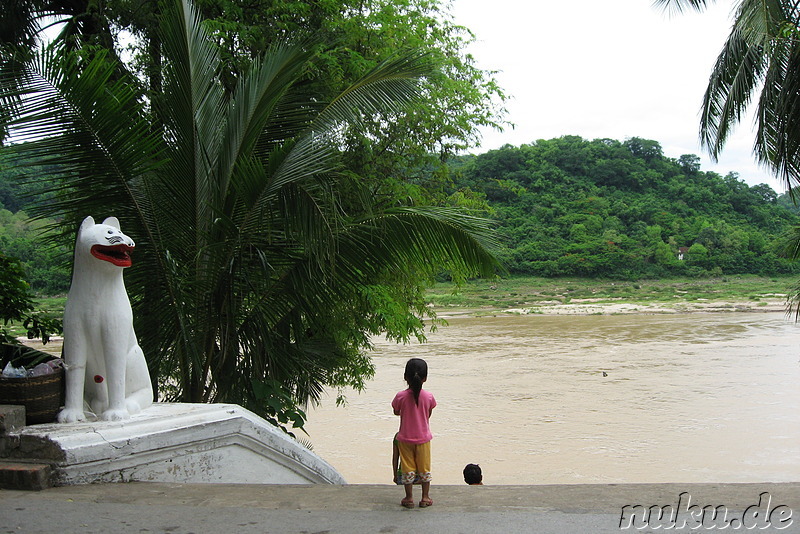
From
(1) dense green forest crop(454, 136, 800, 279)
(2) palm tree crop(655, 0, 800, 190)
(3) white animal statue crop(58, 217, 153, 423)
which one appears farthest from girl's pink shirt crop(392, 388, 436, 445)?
(1) dense green forest crop(454, 136, 800, 279)

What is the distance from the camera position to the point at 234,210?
6.43 meters

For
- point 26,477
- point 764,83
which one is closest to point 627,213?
point 764,83

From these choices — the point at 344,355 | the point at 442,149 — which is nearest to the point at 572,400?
the point at 442,149

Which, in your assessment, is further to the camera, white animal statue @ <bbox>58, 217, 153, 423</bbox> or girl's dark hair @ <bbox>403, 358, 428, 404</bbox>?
white animal statue @ <bbox>58, 217, 153, 423</bbox>

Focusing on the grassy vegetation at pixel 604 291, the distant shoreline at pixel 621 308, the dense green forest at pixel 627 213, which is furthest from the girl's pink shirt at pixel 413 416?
the dense green forest at pixel 627 213

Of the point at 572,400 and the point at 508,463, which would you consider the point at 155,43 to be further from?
the point at 572,400

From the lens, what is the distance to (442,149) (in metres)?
10.6

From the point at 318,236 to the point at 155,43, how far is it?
4352 mm

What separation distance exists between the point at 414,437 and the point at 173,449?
64.6 inches

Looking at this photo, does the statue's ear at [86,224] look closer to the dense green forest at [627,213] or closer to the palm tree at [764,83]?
the palm tree at [764,83]

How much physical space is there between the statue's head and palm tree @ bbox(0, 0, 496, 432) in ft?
4.04

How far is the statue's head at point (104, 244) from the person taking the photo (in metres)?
4.55

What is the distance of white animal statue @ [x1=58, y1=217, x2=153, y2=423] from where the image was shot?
4.57m

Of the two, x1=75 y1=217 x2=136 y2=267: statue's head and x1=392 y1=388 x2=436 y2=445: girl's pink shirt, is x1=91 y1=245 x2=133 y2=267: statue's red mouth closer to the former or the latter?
x1=75 y1=217 x2=136 y2=267: statue's head
